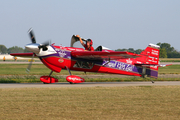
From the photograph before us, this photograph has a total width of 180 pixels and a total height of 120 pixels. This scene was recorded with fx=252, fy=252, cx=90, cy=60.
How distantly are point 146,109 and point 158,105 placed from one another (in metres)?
1.01

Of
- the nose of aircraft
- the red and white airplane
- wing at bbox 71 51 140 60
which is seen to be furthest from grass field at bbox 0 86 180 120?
the red and white airplane

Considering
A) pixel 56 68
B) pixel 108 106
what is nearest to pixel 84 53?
pixel 56 68

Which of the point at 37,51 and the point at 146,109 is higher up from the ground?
the point at 37,51

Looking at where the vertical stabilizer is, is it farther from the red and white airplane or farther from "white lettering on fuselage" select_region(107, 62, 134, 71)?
"white lettering on fuselage" select_region(107, 62, 134, 71)

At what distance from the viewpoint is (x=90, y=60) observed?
1959cm

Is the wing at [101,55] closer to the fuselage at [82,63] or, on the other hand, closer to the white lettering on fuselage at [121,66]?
the fuselage at [82,63]

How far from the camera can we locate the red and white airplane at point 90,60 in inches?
703

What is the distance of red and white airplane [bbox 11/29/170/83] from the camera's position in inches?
703

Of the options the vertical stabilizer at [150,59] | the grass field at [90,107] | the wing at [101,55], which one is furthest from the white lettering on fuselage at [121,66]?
the grass field at [90,107]

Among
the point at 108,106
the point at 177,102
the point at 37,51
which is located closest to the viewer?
the point at 108,106

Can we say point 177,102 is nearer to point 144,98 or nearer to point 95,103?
point 144,98

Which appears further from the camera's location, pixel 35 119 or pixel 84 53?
pixel 84 53

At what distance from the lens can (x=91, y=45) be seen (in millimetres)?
19922

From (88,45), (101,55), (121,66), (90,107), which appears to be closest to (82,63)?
(88,45)
